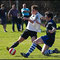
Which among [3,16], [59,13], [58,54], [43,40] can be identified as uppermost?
[43,40]

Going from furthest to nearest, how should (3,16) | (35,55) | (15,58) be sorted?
(3,16)
(35,55)
(15,58)

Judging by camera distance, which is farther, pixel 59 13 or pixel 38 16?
pixel 59 13

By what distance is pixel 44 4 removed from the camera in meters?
33.5

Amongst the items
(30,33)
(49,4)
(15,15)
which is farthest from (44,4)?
(30,33)

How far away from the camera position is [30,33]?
1017cm

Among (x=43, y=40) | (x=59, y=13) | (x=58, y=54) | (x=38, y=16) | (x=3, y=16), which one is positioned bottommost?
(x=59, y=13)

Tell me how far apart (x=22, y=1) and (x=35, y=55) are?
23.4 metres

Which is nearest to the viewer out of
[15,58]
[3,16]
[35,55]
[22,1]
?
[15,58]

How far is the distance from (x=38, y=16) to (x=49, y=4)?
24.6 metres

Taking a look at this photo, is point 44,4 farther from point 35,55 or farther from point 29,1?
point 35,55

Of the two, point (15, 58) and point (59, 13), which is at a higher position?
point (15, 58)

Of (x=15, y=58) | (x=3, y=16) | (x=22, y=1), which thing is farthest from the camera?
(x=22, y=1)

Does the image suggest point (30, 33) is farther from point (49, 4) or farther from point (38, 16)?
point (49, 4)

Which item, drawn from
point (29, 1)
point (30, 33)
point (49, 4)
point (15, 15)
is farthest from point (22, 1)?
point (30, 33)
